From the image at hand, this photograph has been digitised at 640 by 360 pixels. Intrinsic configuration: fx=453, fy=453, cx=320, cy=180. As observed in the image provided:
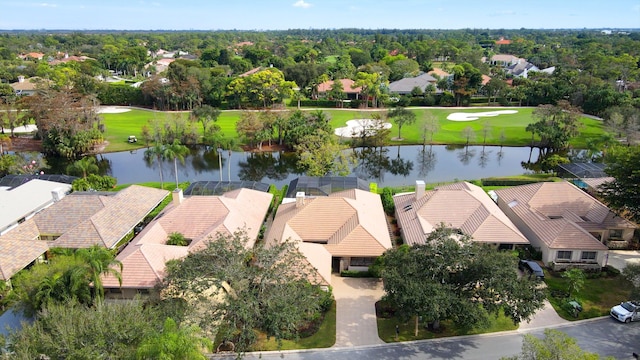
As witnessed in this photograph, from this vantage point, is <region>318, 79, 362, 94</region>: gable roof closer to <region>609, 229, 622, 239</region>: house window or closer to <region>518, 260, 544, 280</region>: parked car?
<region>609, 229, 622, 239</region>: house window

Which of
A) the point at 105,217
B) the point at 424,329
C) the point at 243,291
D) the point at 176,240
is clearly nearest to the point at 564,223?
the point at 424,329

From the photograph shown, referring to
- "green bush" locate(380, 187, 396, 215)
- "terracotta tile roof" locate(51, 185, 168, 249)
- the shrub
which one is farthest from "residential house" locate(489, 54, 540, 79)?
the shrub

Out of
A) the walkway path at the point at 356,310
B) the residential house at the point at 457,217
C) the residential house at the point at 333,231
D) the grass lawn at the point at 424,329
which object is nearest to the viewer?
the walkway path at the point at 356,310

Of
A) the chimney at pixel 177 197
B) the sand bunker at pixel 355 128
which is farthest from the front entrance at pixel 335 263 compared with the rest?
the sand bunker at pixel 355 128

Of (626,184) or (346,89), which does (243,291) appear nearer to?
(626,184)

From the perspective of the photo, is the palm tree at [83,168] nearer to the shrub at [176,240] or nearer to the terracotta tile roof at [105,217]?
the terracotta tile roof at [105,217]

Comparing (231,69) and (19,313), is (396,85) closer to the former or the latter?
(231,69)

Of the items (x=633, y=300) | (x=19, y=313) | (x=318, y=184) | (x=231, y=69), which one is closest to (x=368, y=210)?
(x=318, y=184)
